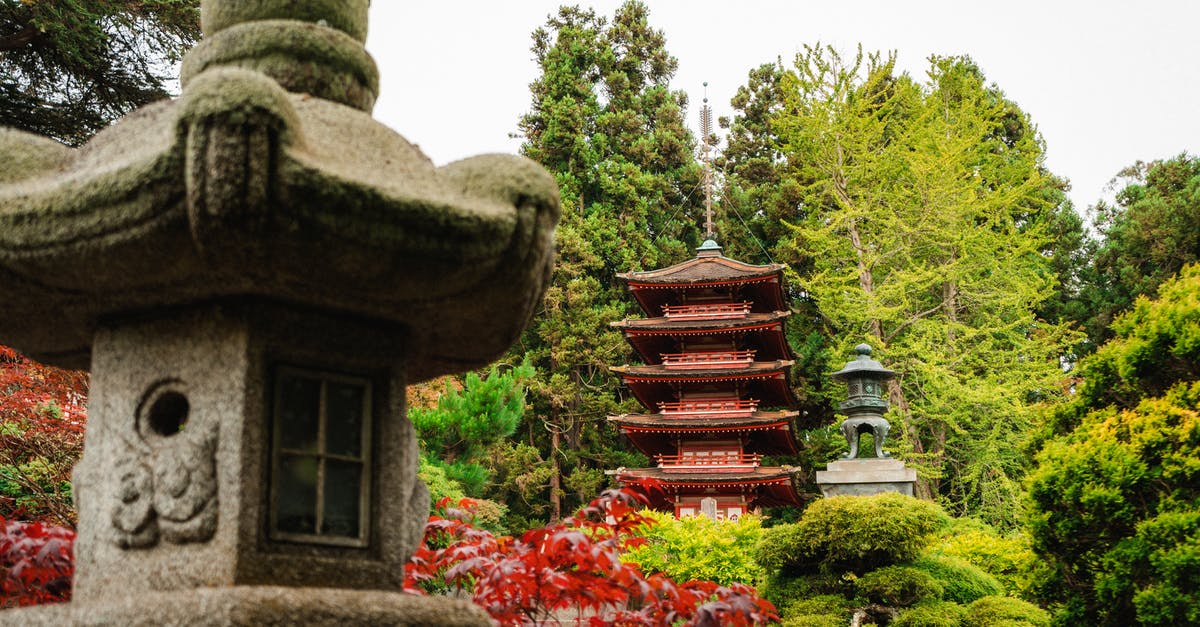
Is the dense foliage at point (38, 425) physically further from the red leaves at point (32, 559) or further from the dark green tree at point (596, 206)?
the dark green tree at point (596, 206)

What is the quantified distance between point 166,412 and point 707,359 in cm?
1788

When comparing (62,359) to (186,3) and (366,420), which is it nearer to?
(366,420)

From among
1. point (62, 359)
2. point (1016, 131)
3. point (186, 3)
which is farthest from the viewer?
point (1016, 131)

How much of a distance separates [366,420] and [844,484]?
31.2 ft

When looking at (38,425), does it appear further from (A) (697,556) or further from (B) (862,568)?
(A) (697,556)

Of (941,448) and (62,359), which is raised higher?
(941,448)

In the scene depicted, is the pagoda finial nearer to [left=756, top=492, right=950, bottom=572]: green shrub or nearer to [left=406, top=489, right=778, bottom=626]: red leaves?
[left=756, top=492, right=950, bottom=572]: green shrub

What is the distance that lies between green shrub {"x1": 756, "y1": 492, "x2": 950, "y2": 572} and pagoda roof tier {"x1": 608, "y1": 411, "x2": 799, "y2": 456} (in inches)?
387

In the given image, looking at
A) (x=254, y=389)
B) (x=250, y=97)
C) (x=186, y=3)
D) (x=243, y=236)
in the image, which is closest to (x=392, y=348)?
(x=254, y=389)

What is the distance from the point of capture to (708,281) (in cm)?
1986

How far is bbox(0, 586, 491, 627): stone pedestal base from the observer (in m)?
1.87

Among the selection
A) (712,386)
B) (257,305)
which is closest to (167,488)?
(257,305)

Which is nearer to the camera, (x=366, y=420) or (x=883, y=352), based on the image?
(x=366, y=420)

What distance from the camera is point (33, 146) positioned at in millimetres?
2398
